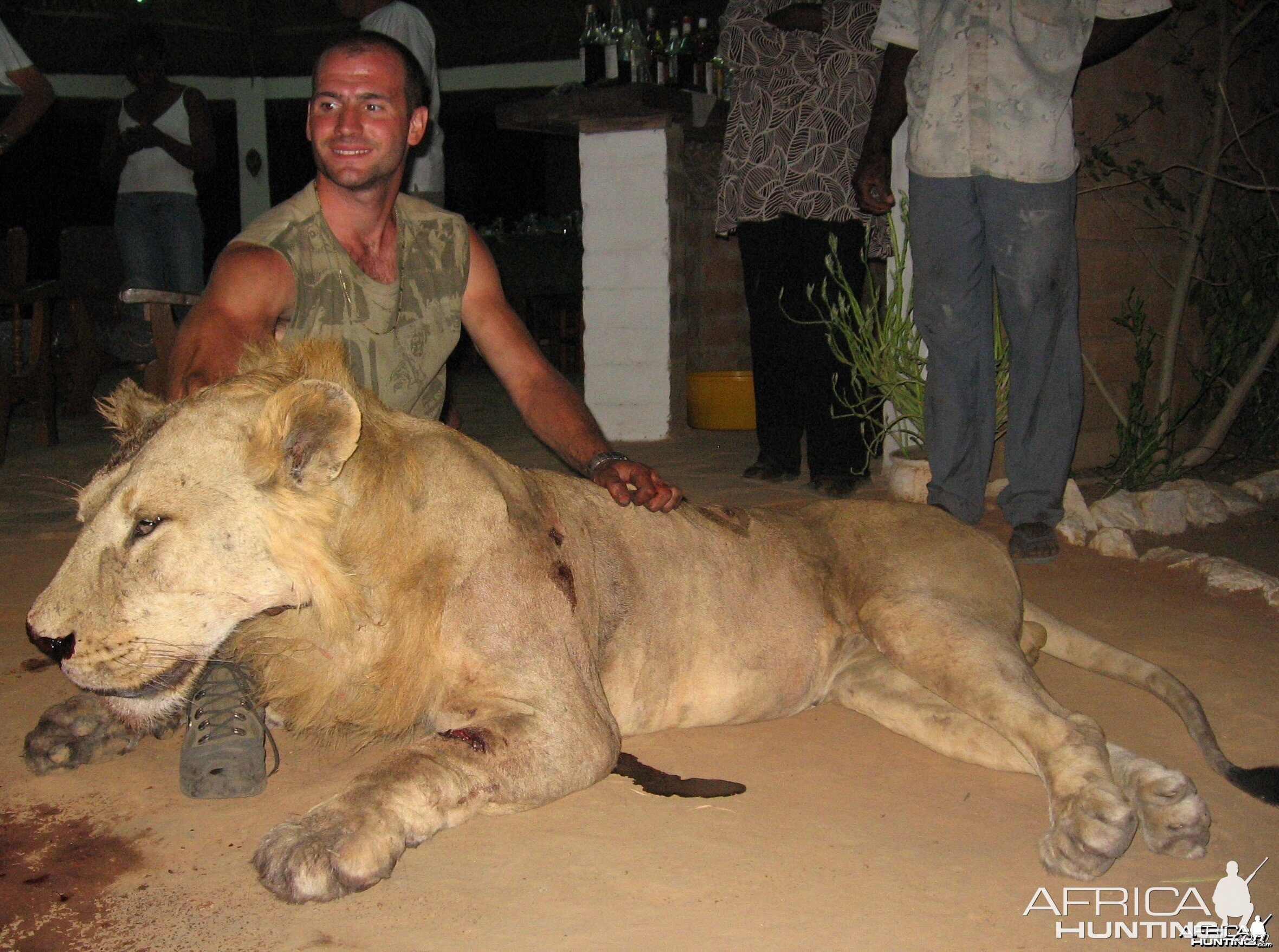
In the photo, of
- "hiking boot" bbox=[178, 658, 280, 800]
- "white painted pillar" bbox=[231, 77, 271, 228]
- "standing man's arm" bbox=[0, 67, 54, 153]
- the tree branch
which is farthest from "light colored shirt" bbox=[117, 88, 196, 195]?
"white painted pillar" bbox=[231, 77, 271, 228]

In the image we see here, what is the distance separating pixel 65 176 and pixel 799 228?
14.0 meters

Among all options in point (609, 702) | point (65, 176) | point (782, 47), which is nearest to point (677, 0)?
point (782, 47)

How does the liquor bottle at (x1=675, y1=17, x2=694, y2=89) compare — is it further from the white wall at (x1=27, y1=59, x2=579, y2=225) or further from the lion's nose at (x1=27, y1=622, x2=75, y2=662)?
the lion's nose at (x1=27, y1=622, x2=75, y2=662)

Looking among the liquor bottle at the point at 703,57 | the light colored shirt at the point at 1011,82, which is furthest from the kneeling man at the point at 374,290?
the liquor bottle at the point at 703,57

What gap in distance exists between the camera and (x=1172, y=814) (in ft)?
7.80

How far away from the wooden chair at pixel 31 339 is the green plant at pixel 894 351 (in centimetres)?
530

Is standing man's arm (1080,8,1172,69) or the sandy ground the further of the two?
standing man's arm (1080,8,1172,69)

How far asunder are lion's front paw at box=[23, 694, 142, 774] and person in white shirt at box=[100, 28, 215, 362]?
4716mm

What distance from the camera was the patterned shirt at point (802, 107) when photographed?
19.0 feet

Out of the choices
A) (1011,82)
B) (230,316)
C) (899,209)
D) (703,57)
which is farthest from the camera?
(703,57)

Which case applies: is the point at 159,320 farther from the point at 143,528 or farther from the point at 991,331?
the point at 991,331

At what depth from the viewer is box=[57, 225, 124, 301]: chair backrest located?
9.82 m

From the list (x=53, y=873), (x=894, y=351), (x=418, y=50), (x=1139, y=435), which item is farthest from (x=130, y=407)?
(x=1139, y=435)

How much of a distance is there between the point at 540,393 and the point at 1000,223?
87.0 inches
